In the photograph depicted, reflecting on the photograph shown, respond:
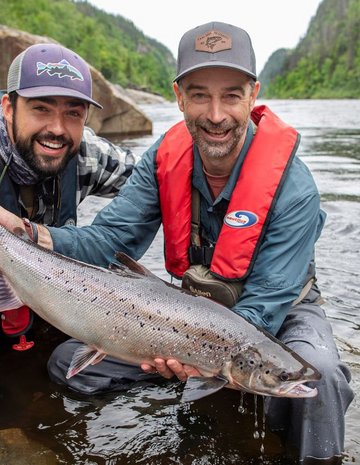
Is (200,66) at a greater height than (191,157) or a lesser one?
greater

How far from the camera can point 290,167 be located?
3.72 m

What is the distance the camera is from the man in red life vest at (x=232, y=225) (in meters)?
3.16

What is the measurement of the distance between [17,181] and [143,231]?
0.99m

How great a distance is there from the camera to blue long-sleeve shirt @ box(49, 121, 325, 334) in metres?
3.36

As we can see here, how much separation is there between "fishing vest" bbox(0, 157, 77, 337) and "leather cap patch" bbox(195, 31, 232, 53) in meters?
1.41

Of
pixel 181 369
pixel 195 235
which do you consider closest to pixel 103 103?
pixel 195 235

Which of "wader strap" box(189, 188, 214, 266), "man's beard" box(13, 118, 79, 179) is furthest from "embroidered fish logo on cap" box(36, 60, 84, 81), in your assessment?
"wader strap" box(189, 188, 214, 266)

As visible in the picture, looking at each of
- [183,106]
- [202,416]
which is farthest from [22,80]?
[202,416]

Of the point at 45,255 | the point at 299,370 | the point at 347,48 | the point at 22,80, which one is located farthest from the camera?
the point at 347,48

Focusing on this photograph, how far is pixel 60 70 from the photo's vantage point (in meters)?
4.02

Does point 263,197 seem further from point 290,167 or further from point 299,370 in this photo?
point 299,370

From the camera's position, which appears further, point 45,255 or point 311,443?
point 45,255

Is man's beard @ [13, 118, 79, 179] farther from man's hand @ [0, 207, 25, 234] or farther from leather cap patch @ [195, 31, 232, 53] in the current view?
leather cap patch @ [195, 31, 232, 53]

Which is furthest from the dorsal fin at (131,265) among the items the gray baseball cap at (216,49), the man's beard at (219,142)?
the gray baseball cap at (216,49)
